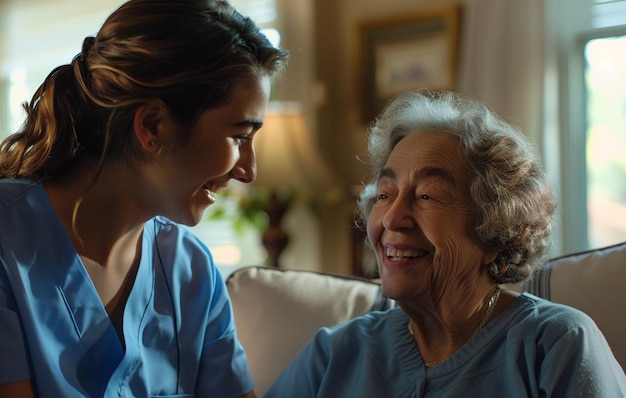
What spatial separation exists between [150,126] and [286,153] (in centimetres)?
187

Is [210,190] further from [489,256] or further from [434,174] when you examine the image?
[489,256]

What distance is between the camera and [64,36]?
435cm

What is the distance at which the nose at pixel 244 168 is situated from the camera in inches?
52.1

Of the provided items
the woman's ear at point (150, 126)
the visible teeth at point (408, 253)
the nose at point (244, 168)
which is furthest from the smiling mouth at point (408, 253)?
the woman's ear at point (150, 126)

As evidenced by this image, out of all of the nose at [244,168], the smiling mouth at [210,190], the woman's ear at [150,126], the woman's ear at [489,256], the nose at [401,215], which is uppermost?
the woman's ear at [150,126]

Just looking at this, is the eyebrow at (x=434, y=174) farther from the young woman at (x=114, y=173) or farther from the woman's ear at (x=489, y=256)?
the young woman at (x=114, y=173)

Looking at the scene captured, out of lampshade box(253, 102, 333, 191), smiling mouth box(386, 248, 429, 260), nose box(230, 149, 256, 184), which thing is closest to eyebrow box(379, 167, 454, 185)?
smiling mouth box(386, 248, 429, 260)

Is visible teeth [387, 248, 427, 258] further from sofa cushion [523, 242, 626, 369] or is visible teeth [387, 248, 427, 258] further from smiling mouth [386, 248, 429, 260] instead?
sofa cushion [523, 242, 626, 369]

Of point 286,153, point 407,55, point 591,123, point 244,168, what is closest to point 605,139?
point 591,123

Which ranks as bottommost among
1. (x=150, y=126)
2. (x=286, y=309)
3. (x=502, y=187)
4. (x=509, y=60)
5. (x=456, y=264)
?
(x=286, y=309)

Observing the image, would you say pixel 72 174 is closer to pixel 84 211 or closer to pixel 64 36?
pixel 84 211

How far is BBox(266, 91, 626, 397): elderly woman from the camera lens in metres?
1.31

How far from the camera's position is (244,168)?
133cm

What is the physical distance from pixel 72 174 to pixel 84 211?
0.07 meters
